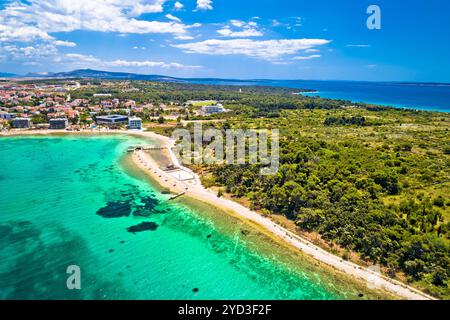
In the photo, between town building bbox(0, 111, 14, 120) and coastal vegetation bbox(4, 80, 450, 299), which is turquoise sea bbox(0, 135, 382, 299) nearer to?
coastal vegetation bbox(4, 80, 450, 299)

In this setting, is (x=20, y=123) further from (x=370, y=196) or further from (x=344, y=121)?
(x=344, y=121)

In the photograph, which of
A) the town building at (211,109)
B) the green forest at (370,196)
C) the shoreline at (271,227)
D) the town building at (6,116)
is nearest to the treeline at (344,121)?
the green forest at (370,196)

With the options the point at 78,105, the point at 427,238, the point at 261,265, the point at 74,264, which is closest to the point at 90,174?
the point at 74,264

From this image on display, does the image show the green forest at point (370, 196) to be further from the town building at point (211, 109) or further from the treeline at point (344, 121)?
the town building at point (211, 109)

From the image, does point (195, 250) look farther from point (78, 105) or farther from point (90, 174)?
point (78, 105)

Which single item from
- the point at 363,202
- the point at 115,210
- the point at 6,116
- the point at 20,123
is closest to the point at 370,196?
the point at 363,202

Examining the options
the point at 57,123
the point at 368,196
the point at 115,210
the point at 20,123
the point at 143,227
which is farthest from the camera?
the point at 57,123
